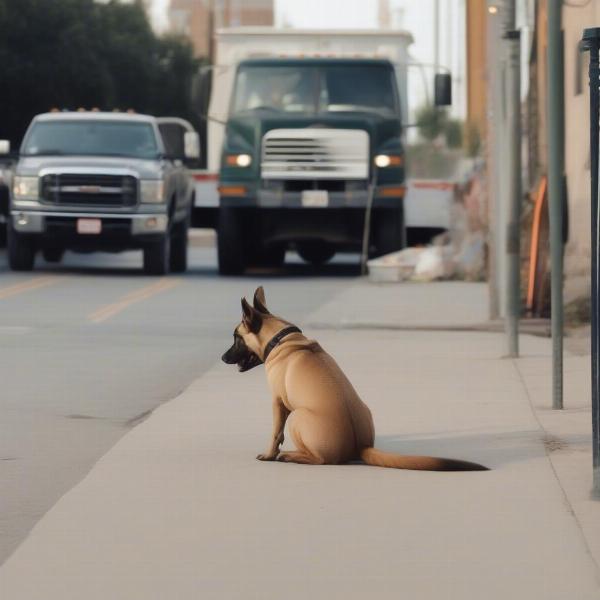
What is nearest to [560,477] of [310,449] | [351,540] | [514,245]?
[310,449]

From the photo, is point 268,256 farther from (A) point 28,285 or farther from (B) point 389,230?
(A) point 28,285

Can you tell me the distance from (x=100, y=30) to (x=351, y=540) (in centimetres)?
5573

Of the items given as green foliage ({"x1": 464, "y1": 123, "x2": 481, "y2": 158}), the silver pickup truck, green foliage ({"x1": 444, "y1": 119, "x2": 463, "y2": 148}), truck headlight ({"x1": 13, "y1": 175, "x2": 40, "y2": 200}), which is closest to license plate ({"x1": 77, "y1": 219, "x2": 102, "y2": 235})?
the silver pickup truck

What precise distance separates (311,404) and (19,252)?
63.0 ft

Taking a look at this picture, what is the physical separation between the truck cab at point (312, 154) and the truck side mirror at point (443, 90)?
86 centimetres

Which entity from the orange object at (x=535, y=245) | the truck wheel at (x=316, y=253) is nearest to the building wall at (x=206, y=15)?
the truck wheel at (x=316, y=253)

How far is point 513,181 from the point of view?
16.4m

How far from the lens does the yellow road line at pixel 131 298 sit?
796 inches

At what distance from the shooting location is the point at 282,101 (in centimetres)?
2811

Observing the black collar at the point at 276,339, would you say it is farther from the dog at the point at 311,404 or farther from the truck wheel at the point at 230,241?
the truck wheel at the point at 230,241

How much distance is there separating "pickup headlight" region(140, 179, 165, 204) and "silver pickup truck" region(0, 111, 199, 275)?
13mm

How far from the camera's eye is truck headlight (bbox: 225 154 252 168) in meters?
27.7

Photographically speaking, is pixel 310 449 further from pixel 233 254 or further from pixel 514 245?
pixel 233 254

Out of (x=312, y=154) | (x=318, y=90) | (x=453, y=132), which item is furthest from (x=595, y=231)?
(x=453, y=132)
